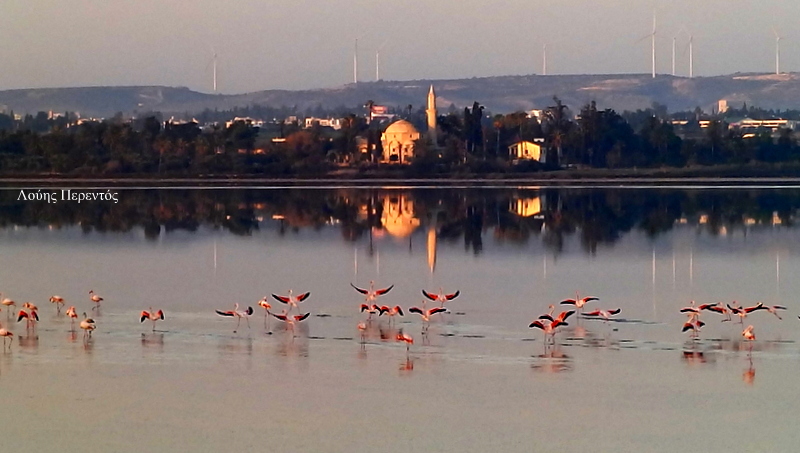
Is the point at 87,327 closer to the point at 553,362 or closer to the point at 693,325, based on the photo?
the point at 553,362

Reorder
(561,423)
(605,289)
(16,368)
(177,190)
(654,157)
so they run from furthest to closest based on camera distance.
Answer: (654,157), (177,190), (605,289), (16,368), (561,423)

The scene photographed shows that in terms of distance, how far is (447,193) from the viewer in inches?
2712

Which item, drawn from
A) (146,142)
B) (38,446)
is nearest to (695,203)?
(38,446)

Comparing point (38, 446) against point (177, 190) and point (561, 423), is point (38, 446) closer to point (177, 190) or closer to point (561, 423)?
point (561, 423)

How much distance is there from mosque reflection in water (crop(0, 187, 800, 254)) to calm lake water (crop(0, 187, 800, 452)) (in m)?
2.73

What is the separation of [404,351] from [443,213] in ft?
104

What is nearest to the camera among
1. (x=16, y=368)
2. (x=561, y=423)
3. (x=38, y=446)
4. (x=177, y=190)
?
(x=38, y=446)

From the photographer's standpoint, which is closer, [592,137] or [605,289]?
[605,289]

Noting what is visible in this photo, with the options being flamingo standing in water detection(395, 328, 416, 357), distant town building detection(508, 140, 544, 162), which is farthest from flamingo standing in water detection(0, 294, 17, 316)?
distant town building detection(508, 140, 544, 162)

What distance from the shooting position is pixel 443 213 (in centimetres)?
4825

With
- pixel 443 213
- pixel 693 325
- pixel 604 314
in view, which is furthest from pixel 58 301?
pixel 443 213

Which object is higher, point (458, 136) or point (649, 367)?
point (458, 136)

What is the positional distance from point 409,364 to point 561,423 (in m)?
3.25

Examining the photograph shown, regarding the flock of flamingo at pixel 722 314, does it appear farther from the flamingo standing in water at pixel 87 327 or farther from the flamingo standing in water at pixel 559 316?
the flamingo standing in water at pixel 87 327
